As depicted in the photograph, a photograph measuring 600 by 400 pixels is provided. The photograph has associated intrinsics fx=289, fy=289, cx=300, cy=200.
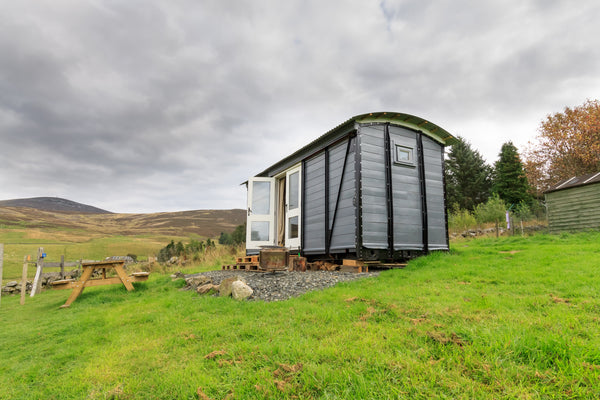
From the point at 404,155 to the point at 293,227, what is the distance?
3.92 m

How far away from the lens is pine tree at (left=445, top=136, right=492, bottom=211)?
2647cm

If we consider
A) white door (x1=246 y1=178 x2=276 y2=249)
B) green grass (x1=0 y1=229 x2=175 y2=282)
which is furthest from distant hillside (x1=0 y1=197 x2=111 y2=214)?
white door (x1=246 y1=178 x2=276 y2=249)

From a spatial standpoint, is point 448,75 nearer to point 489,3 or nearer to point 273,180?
point 489,3

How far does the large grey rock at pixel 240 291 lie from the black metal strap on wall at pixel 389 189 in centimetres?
378

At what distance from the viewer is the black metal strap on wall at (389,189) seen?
7008mm

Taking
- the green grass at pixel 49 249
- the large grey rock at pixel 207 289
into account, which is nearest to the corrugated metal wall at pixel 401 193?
the large grey rock at pixel 207 289

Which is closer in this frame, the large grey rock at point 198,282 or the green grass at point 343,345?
the green grass at point 343,345

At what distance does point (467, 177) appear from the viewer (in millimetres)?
26906

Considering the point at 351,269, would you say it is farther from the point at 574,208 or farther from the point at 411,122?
the point at 574,208

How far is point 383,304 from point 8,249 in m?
17.4

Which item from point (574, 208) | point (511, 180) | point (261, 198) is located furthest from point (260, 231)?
point (511, 180)

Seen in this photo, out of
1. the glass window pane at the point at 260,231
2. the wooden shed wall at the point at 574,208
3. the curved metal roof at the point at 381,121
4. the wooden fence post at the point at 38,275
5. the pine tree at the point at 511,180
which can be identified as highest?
the pine tree at the point at 511,180

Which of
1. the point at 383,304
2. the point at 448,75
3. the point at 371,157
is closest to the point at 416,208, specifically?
the point at 371,157

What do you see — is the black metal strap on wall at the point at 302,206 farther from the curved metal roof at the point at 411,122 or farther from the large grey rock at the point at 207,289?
the large grey rock at the point at 207,289
